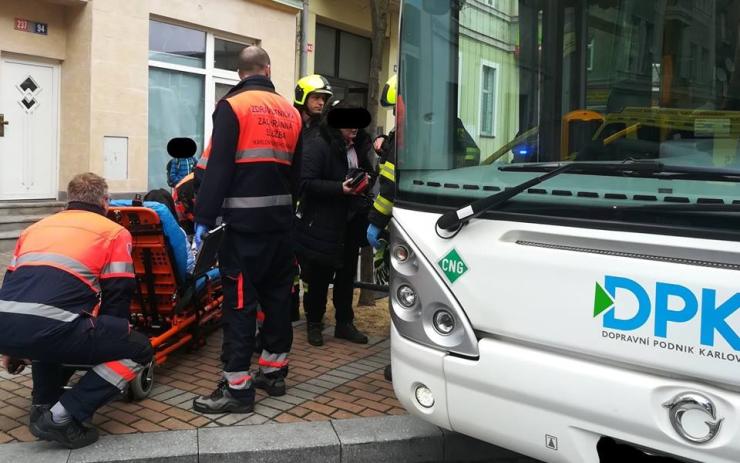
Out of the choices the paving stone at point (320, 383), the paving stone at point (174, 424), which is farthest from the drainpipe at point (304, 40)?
the paving stone at point (174, 424)

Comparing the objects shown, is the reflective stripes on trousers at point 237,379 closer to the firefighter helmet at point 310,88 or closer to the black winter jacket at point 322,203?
the black winter jacket at point 322,203

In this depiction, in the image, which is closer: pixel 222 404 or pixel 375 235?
pixel 222 404

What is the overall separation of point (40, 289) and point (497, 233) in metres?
2.09

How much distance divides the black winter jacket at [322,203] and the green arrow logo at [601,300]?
274cm

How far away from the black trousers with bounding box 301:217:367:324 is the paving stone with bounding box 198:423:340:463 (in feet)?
5.71

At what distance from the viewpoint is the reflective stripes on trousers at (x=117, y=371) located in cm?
337

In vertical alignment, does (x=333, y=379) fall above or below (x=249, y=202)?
below

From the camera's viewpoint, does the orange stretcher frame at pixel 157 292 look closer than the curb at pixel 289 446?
No

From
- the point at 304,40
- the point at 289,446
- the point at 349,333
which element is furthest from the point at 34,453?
the point at 304,40

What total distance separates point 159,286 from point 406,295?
201cm

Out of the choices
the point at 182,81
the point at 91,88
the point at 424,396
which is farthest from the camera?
the point at 182,81

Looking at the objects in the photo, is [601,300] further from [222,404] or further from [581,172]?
[222,404]

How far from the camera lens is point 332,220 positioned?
5035 mm

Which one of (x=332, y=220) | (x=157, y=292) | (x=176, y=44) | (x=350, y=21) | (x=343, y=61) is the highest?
(x=350, y=21)
